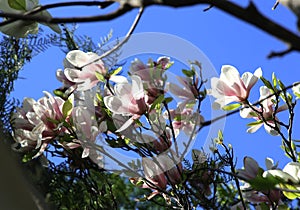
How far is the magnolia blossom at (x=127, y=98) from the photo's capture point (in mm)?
749

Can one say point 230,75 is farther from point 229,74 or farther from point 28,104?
point 28,104

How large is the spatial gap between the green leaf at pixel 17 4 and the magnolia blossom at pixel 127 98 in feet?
0.80

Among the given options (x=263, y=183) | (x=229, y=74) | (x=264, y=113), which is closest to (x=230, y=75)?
(x=229, y=74)

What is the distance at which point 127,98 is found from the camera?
0.75 m

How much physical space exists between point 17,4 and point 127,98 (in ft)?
0.87

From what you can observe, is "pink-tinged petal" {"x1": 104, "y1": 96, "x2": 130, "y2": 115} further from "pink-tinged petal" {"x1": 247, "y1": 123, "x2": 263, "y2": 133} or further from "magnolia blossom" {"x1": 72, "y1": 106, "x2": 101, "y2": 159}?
"pink-tinged petal" {"x1": 247, "y1": 123, "x2": 263, "y2": 133}

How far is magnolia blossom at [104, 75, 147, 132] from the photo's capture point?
75 cm

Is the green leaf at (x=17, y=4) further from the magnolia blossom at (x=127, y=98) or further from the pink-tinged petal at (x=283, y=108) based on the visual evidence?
the pink-tinged petal at (x=283, y=108)

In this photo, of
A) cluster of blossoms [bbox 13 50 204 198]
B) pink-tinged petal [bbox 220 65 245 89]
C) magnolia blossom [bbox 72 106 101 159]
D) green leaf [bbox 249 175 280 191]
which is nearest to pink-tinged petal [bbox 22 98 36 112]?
cluster of blossoms [bbox 13 50 204 198]

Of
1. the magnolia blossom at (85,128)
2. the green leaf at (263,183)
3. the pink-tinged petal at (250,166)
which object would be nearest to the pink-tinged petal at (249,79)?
the pink-tinged petal at (250,166)

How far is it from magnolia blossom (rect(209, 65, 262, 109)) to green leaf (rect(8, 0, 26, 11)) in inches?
13.6

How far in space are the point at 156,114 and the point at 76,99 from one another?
17 centimetres

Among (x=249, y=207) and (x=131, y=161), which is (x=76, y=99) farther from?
(x=249, y=207)

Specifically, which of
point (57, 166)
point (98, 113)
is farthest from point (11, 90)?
point (98, 113)
